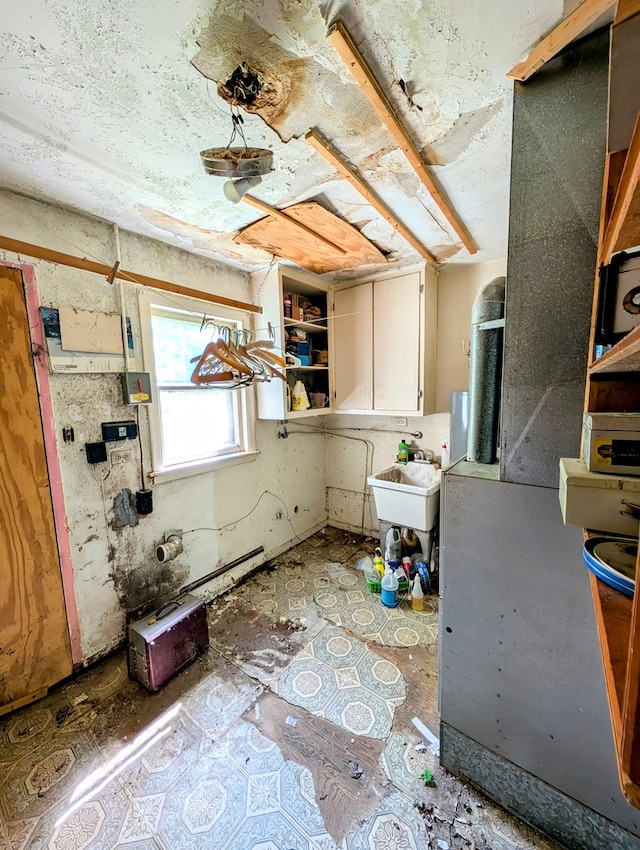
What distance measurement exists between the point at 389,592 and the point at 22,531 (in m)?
2.16

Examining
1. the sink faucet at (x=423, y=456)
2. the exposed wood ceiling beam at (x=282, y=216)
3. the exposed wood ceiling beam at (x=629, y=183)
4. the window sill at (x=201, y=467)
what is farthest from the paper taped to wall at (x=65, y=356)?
the sink faucet at (x=423, y=456)

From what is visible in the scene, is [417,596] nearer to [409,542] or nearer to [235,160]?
[409,542]

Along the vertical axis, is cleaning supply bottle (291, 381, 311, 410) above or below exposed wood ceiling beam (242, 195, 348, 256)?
below

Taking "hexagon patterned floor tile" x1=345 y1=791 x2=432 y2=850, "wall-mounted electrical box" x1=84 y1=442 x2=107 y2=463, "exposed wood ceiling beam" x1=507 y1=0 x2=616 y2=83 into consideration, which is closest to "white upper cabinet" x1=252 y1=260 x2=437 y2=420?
"wall-mounted electrical box" x1=84 y1=442 x2=107 y2=463

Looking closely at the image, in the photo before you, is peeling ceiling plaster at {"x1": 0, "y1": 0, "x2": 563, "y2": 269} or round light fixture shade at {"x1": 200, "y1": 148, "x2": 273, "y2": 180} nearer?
peeling ceiling plaster at {"x1": 0, "y1": 0, "x2": 563, "y2": 269}

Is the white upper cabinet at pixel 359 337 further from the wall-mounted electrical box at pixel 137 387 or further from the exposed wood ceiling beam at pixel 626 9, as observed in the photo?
the exposed wood ceiling beam at pixel 626 9

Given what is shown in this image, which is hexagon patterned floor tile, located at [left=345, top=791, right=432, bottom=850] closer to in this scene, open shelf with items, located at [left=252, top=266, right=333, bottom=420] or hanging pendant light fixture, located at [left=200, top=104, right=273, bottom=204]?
open shelf with items, located at [left=252, top=266, right=333, bottom=420]

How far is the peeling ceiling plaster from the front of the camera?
30.9 inches

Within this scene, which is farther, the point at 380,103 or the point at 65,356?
the point at 65,356

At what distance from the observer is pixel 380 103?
0.99 m

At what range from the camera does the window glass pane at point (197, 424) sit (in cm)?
216

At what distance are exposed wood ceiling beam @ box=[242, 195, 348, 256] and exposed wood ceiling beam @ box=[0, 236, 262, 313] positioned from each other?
0.81m

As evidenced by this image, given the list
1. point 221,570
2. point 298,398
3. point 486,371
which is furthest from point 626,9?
point 221,570

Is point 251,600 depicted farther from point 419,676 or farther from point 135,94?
point 135,94
